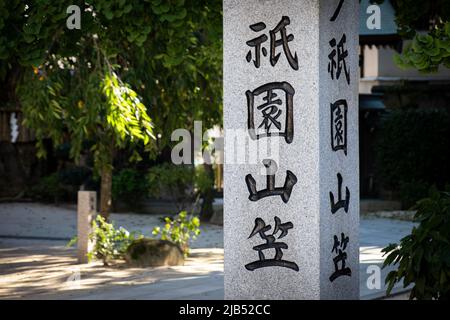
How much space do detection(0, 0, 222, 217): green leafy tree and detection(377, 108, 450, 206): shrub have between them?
732 centimetres

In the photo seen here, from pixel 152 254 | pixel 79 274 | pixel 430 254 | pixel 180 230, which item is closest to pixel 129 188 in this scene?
pixel 180 230

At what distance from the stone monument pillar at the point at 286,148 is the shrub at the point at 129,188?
1490 centimetres

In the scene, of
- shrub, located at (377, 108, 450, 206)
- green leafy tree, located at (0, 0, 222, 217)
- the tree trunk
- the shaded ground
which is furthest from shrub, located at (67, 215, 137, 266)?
shrub, located at (377, 108, 450, 206)

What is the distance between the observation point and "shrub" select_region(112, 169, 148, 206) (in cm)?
2164

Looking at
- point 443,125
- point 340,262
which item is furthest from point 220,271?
point 443,125

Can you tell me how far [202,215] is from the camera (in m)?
19.6

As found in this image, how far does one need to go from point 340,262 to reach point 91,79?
5385 millimetres

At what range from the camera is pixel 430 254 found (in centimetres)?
652

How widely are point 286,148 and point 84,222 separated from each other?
6383mm

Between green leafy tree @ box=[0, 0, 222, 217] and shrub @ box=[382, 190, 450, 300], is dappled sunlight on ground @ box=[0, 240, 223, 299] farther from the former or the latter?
shrub @ box=[382, 190, 450, 300]

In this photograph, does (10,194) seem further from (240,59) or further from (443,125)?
(240,59)

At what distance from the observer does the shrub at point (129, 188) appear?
21641mm

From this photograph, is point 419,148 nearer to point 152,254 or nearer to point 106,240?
point 152,254

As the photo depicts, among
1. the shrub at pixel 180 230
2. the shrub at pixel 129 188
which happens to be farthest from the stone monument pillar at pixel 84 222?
the shrub at pixel 129 188
